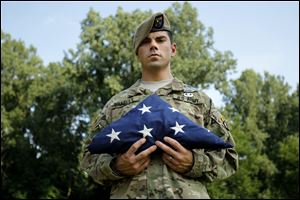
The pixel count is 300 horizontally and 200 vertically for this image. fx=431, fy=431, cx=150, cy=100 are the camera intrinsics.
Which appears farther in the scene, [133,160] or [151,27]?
[151,27]

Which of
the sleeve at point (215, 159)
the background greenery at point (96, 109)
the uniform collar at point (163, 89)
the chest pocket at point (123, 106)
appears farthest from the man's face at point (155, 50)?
the background greenery at point (96, 109)

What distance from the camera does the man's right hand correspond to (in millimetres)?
2521

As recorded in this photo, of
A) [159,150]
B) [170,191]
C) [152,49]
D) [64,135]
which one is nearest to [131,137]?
[159,150]

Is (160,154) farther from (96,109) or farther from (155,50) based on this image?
(96,109)

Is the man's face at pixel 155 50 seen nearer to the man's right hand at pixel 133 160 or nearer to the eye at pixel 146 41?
the eye at pixel 146 41

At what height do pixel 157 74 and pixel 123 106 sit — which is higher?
pixel 157 74

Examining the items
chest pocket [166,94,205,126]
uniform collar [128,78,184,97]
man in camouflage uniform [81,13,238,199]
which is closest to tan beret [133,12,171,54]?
man in camouflage uniform [81,13,238,199]

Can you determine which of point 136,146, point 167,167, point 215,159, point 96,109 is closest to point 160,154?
point 167,167

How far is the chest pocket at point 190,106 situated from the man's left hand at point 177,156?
1.16 ft

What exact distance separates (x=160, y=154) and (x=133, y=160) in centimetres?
20

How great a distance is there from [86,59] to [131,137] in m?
20.2

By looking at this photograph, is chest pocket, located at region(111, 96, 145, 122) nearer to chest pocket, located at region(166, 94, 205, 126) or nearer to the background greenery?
chest pocket, located at region(166, 94, 205, 126)

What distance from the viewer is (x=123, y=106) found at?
9.86ft

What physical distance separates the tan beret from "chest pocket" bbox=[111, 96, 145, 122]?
385 mm
